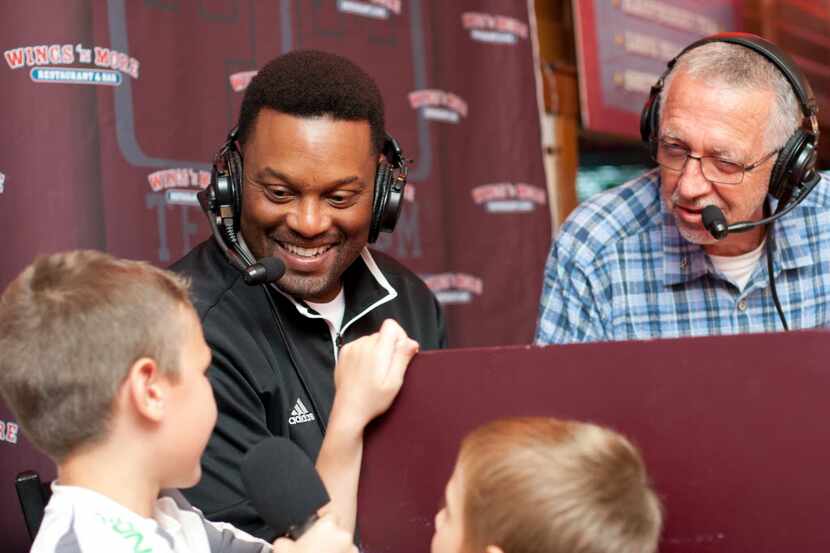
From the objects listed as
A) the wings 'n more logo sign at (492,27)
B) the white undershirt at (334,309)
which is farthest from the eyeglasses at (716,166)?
the wings 'n more logo sign at (492,27)

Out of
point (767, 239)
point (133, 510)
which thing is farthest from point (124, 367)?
point (767, 239)

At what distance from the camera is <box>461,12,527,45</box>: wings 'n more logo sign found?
3342 millimetres

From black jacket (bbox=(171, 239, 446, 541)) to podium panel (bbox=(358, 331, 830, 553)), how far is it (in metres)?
0.31

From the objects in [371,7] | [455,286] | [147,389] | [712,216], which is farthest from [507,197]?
[147,389]

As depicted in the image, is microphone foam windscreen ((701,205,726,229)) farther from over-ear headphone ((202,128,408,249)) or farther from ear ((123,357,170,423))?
ear ((123,357,170,423))

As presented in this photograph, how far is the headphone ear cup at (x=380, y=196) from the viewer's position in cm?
181

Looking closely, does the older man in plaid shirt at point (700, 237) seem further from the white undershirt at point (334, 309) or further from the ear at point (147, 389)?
the ear at point (147, 389)

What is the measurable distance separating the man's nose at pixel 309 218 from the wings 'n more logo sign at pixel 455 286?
146cm

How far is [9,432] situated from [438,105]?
1547 millimetres

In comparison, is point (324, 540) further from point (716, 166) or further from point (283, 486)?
point (716, 166)

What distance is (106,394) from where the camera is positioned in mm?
1263

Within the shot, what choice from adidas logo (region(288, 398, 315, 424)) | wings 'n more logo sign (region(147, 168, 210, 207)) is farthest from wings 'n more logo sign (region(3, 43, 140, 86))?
adidas logo (region(288, 398, 315, 424))

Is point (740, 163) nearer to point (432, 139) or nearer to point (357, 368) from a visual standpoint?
point (357, 368)

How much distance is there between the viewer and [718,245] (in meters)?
2.02
